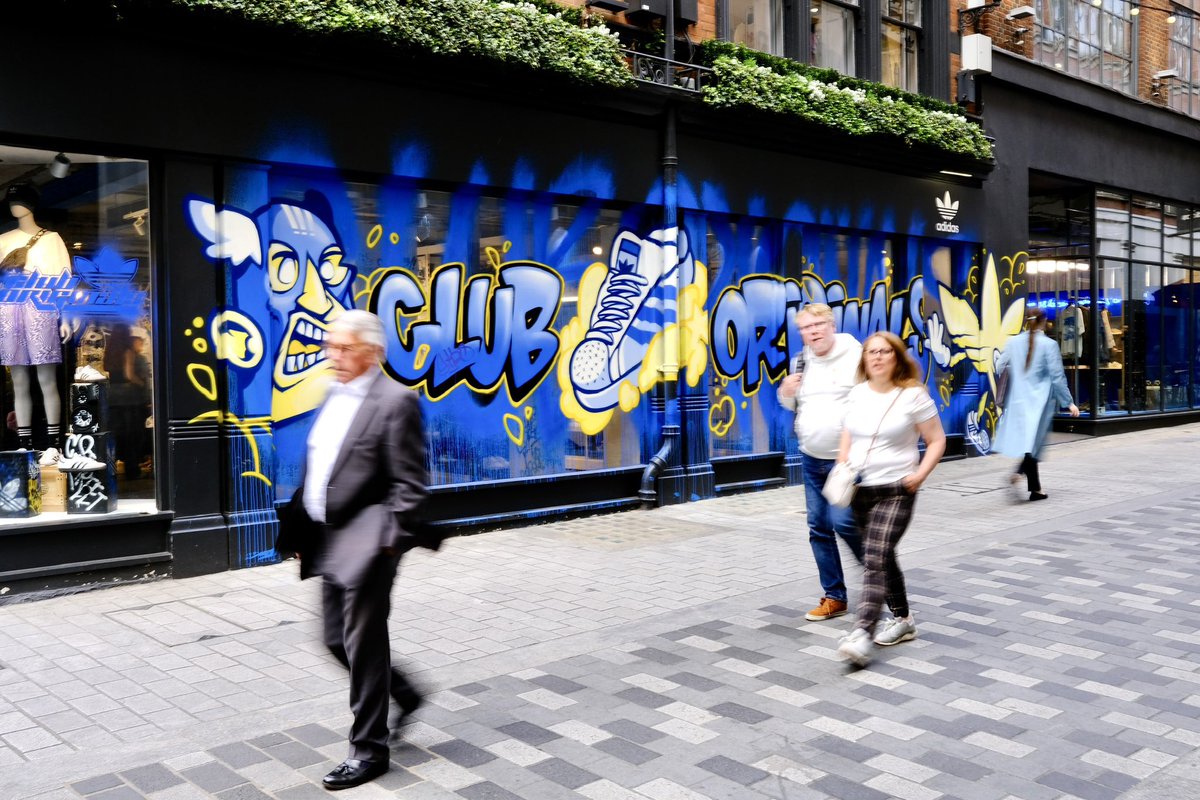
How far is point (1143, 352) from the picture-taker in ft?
62.2

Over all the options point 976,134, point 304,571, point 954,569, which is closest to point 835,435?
point 954,569

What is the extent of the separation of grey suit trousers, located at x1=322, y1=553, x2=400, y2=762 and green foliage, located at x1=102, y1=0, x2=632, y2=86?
5.00 m

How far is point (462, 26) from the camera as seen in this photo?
340 inches

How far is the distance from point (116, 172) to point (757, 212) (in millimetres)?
6749

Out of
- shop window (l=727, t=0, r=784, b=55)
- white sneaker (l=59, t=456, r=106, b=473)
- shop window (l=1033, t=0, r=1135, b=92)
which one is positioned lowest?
white sneaker (l=59, t=456, r=106, b=473)

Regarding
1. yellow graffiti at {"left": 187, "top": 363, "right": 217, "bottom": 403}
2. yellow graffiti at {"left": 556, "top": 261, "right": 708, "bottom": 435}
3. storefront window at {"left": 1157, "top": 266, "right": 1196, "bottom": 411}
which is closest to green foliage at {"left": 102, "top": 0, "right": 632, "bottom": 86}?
yellow graffiti at {"left": 556, "top": 261, "right": 708, "bottom": 435}

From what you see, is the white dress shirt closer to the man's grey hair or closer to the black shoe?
the man's grey hair

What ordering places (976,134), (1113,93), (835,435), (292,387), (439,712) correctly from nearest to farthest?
(439,712) < (835,435) < (292,387) < (976,134) < (1113,93)

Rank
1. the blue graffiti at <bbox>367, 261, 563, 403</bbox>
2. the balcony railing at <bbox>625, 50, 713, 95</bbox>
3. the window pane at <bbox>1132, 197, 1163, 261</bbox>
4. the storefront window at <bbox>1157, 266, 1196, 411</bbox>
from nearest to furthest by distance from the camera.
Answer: the blue graffiti at <bbox>367, 261, 563, 403</bbox>
the balcony railing at <bbox>625, 50, 713, 95</bbox>
the window pane at <bbox>1132, 197, 1163, 261</bbox>
the storefront window at <bbox>1157, 266, 1196, 411</bbox>

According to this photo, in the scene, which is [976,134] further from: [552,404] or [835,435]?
[835,435]

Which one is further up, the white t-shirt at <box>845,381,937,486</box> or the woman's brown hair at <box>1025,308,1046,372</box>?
the woman's brown hair at <box>1025,308,1046,372</box>

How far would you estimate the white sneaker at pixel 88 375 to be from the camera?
758 cm

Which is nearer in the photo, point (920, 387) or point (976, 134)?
point (920, 387)

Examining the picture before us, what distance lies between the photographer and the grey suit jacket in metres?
4.00
